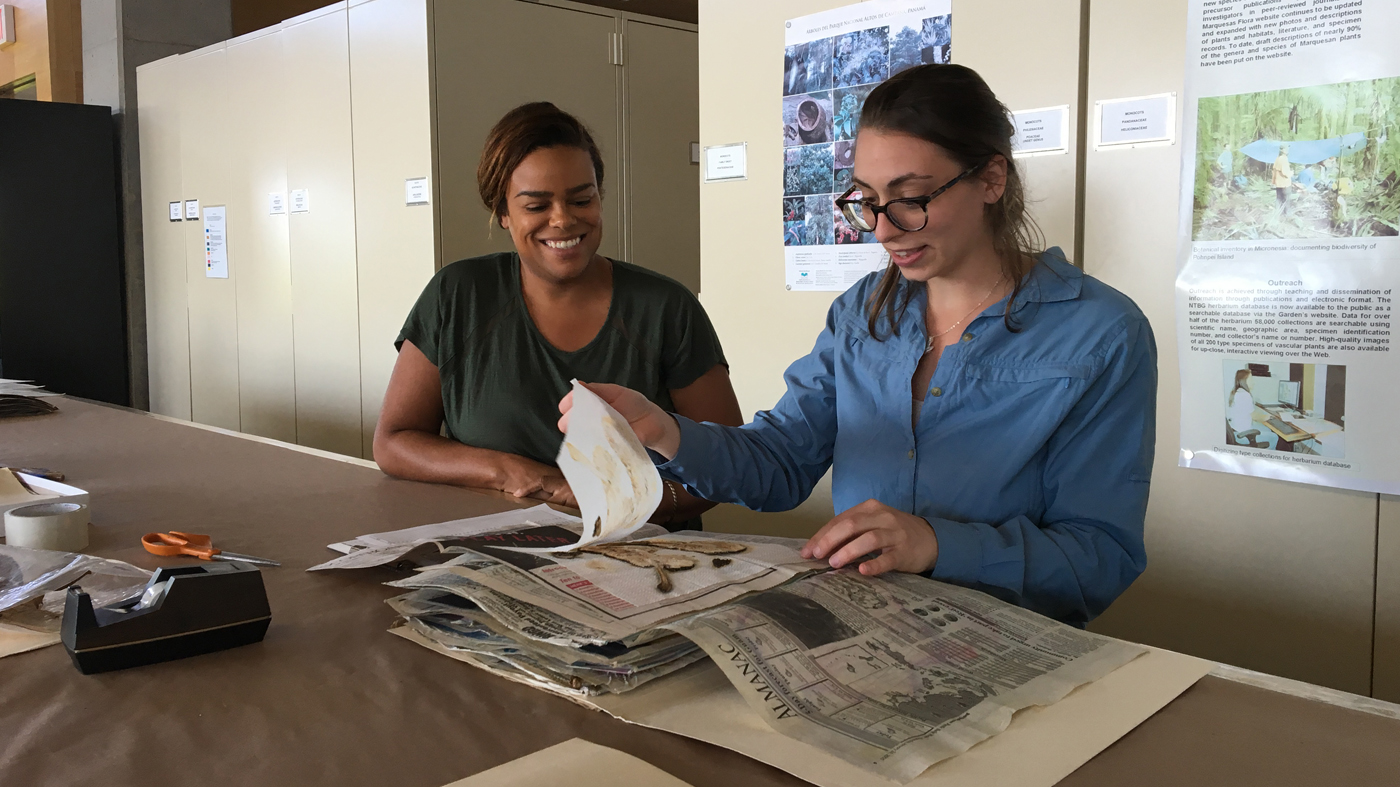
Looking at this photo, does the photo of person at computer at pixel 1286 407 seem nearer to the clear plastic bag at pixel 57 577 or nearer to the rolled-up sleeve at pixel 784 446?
the rolled-up sleeve at pixel 784 446

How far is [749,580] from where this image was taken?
3.30ft

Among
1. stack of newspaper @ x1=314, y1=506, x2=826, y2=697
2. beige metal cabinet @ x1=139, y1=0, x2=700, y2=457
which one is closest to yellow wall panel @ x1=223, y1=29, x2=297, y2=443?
beige metal cabinet @ x1=139, y1=0, x2=700, y2=457

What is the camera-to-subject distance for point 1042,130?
6.77 feet

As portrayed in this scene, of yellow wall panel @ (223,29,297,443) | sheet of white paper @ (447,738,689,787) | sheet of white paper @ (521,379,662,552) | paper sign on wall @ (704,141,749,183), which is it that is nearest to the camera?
sheet of white paper @ (447,738,689,787)

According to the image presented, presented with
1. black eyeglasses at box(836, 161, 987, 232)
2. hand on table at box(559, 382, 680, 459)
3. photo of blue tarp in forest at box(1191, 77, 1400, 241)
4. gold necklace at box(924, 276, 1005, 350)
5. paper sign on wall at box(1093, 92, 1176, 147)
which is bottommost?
hand on table at box(559, 382, 680, 459)

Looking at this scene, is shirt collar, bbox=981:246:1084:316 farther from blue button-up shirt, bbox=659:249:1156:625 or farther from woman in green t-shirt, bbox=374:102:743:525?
woman in green t-shirt, bbox=374:102:743:525

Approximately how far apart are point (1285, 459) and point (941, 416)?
2.56 feet

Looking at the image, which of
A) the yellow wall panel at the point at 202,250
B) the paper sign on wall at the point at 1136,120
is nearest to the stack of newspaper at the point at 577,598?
the paper sign on wall at the point at 1136,120

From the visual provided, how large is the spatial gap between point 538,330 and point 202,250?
148 inches

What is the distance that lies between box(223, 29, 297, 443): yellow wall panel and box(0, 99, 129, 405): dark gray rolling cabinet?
47.8 inches

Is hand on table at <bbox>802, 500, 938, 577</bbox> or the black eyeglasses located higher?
the black eyeglasses

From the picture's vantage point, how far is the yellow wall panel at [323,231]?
13.1ft

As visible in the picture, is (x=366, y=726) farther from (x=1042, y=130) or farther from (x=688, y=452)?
(x=1042, y=130)

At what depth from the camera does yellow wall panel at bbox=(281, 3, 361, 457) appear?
157 inches
